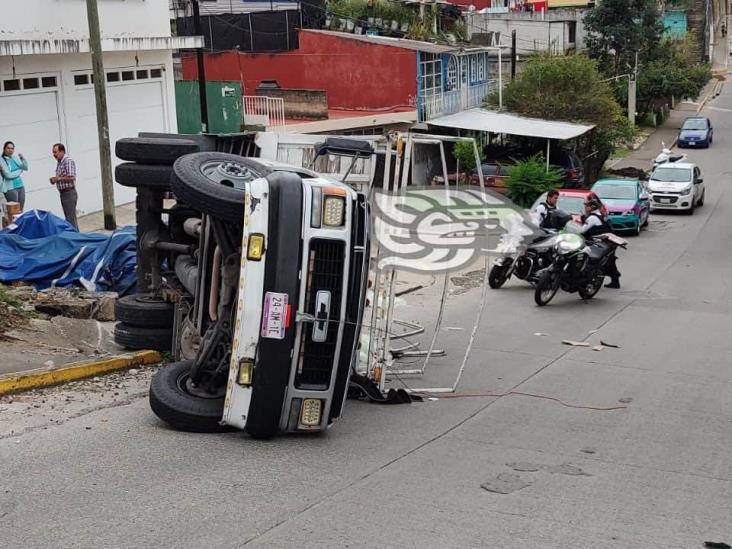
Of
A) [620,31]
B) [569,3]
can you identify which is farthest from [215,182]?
[569,3]

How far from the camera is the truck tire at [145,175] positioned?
10891 millimetres

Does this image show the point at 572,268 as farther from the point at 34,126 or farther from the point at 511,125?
the point at 511,125

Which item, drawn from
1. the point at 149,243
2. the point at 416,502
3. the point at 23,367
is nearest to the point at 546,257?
the point at 149,243

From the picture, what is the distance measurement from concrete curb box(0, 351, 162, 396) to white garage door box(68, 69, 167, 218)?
12365mm

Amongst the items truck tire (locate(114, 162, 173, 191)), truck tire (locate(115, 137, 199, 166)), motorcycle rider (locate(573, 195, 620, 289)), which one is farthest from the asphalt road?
motorcycle rider (locate(573, 195, 620, 289))

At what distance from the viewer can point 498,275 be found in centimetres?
1920

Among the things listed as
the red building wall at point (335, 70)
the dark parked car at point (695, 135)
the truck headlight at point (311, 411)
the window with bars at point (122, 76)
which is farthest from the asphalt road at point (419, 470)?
the dark parked car at point (695, 135)

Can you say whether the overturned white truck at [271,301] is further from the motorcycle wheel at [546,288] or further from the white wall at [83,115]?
the white wall at [83,115]

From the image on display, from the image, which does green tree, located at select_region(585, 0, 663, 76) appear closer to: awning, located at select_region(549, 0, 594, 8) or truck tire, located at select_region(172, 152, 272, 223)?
awning, located at select_region(549, 0, 594, 8)

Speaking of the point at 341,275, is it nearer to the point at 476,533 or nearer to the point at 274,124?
the point at 476,533

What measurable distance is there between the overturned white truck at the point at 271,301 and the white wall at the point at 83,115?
44.8ft

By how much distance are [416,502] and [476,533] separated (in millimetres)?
629

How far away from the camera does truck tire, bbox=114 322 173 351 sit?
11.1 metres

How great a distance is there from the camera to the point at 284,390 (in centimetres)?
785
